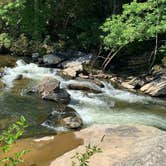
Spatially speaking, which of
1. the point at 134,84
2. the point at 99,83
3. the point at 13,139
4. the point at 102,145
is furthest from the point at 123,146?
the point at 134,84

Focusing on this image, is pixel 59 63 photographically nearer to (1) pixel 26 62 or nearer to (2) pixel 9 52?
(1) pixel 26 62

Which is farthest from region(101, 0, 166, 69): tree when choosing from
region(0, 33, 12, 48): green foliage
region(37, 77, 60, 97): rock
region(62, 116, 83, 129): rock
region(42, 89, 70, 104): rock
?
region(62, 116, 83, 129): rock

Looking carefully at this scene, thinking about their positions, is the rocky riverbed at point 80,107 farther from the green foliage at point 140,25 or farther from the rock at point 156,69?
the green foliage at point 140,25

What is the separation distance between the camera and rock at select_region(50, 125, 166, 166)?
6.29m

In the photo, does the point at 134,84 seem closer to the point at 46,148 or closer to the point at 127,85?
the point at 127,85

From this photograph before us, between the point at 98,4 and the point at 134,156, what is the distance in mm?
19150

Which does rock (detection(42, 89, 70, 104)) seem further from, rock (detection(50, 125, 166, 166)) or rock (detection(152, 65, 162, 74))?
rock (detection(152, 65, 162, 74))

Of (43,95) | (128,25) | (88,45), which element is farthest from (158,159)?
(88,45)

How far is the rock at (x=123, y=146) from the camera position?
6.29 metres

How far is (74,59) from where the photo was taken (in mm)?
21391

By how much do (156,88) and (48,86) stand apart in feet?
18.4

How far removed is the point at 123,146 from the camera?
848 centimetres

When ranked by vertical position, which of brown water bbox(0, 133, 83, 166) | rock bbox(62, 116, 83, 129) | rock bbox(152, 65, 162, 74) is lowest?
brown water bbox(0, 133, 83, 166)

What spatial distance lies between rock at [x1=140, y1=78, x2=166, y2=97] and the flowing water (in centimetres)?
63
